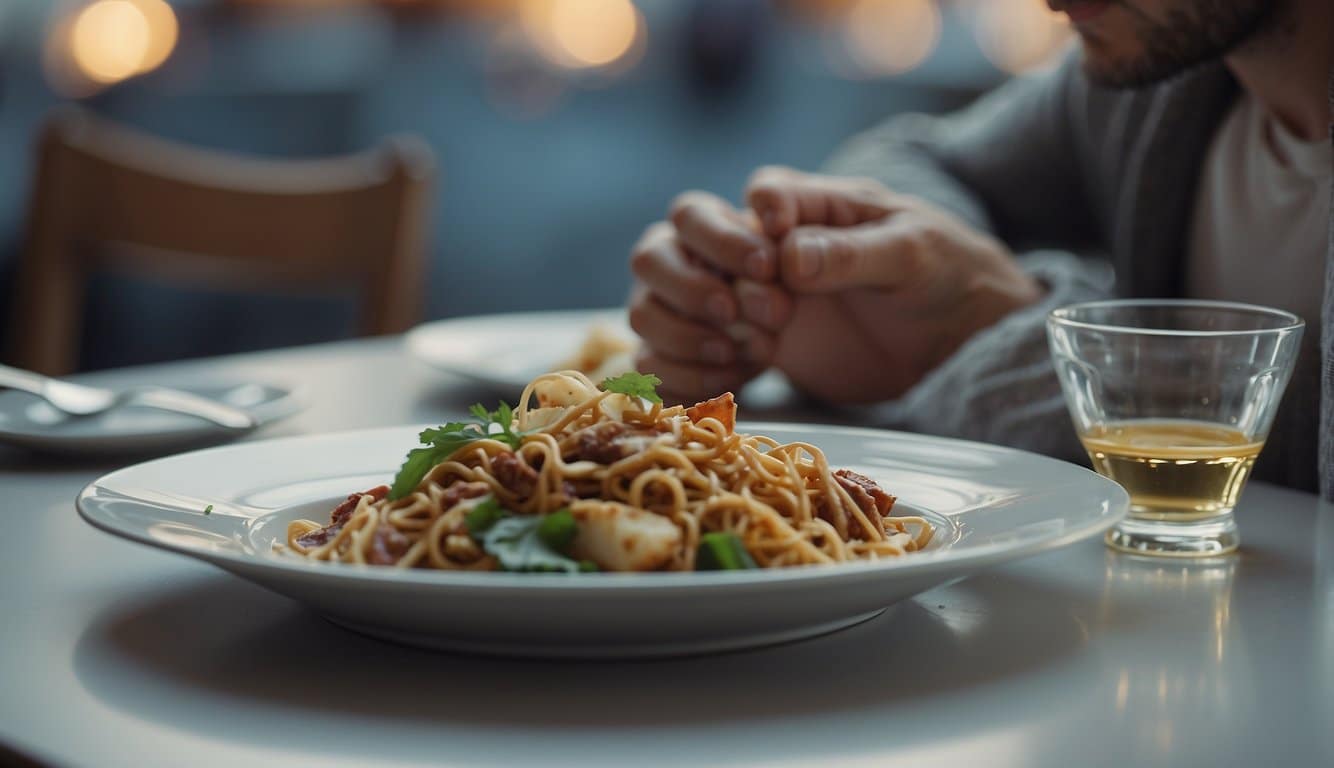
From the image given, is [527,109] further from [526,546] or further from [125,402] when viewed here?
[526,546]

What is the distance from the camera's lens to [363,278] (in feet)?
7.30

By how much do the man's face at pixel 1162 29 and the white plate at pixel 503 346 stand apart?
55 cm

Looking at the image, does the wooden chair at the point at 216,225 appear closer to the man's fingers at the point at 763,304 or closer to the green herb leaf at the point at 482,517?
the man's fingers at the point at 763,304

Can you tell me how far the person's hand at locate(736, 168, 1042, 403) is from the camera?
4.43 feet

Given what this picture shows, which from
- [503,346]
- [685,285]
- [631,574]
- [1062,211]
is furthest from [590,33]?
[631,574]

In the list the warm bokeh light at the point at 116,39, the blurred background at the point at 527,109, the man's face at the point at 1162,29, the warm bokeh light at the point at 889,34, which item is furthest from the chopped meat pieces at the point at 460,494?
the warm bokeh light at the point at 116,39

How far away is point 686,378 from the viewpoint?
1.37 meters

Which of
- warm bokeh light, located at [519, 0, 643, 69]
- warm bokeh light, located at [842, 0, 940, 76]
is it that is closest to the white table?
warm bokeh light, located at [842, 0, 940, 76]

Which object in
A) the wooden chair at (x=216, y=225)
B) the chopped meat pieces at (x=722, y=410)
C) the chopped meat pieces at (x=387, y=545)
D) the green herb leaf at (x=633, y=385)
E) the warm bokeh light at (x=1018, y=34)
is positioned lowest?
the wooden chair at (x=216, y=225)

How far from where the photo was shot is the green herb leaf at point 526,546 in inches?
24.4

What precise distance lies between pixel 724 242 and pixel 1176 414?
550mm

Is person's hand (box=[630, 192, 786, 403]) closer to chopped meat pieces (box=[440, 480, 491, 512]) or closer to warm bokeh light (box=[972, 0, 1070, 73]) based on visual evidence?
chopped meat pieces (box=[440, 480, 491, 512])

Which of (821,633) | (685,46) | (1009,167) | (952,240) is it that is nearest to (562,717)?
(821,633)

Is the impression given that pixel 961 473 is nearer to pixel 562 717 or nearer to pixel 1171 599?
pixel 1171 599
